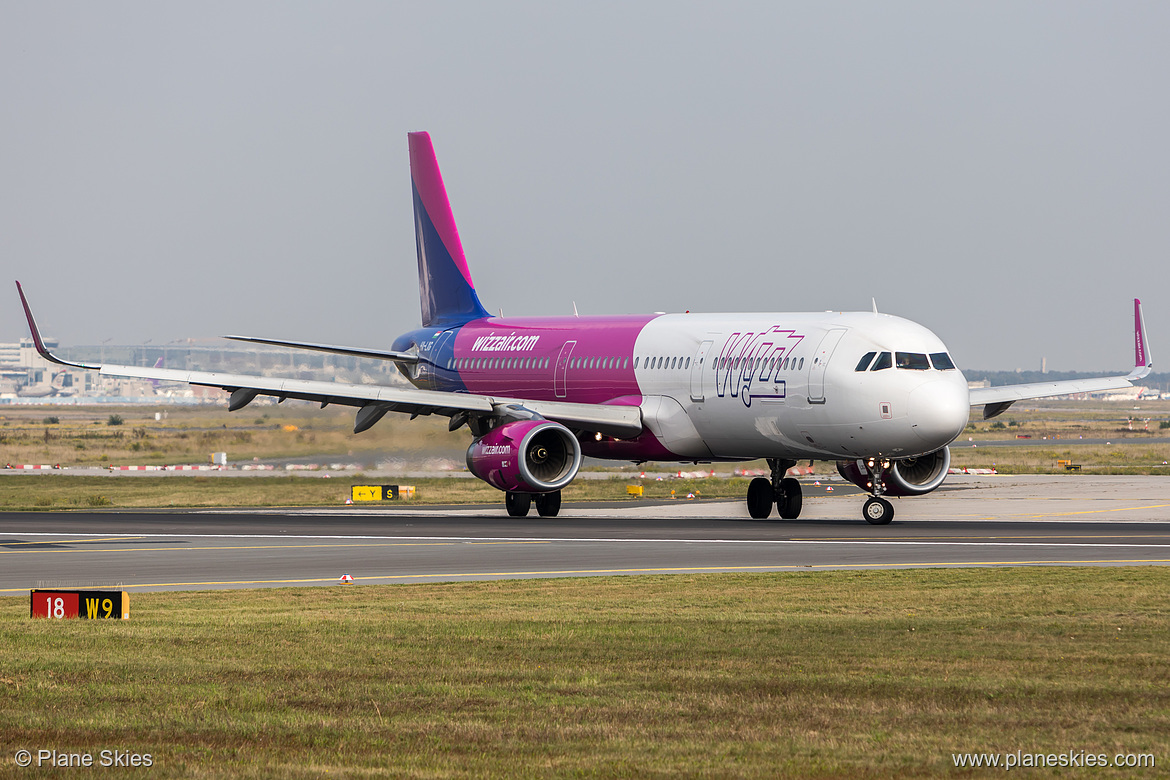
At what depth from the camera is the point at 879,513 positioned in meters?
34.6

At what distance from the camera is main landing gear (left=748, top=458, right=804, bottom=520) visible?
3812 cm

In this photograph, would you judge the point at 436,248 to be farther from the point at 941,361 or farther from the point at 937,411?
the point at 937,411

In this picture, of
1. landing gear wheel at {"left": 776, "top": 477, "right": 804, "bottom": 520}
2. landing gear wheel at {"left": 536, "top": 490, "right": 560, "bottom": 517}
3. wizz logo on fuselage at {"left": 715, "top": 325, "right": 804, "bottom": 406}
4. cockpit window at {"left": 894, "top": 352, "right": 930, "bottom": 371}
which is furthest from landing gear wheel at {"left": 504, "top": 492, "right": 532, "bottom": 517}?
cockpit window at {"left": 894, "top": 352, "right": 930, "bottom": 371}

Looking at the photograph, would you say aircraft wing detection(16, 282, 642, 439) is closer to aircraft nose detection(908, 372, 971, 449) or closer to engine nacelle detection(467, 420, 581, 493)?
engine nacelle detection(467, 420, 581, 493)

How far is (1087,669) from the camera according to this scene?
1328cm

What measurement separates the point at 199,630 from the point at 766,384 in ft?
70.0

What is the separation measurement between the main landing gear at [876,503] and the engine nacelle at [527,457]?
22.5 feet

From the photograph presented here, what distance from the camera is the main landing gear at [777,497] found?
38.1 metres

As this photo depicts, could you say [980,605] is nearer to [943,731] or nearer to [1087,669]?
[1087,669]

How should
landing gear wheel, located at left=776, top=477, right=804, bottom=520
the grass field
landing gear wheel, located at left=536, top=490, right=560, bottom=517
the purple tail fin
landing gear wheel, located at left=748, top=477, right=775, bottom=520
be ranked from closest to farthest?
the grass field < landing gear wheel, located at left=776, top=477, right=804, bottom=520 < landing gear wheel, located at left=748, top=477, right=775, bottom=520 < landing gear wheel, located at left=536, top=490, right=560, bottom=517 < the purple tail fin

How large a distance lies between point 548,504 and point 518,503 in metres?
0.75

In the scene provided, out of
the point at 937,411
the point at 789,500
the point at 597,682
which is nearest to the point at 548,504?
the point at 789,500

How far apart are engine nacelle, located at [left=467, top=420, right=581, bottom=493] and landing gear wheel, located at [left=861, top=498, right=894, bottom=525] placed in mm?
6887

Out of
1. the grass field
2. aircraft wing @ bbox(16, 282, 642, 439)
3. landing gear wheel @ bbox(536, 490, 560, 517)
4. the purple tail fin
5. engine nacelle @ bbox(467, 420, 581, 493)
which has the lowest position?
the grass field
